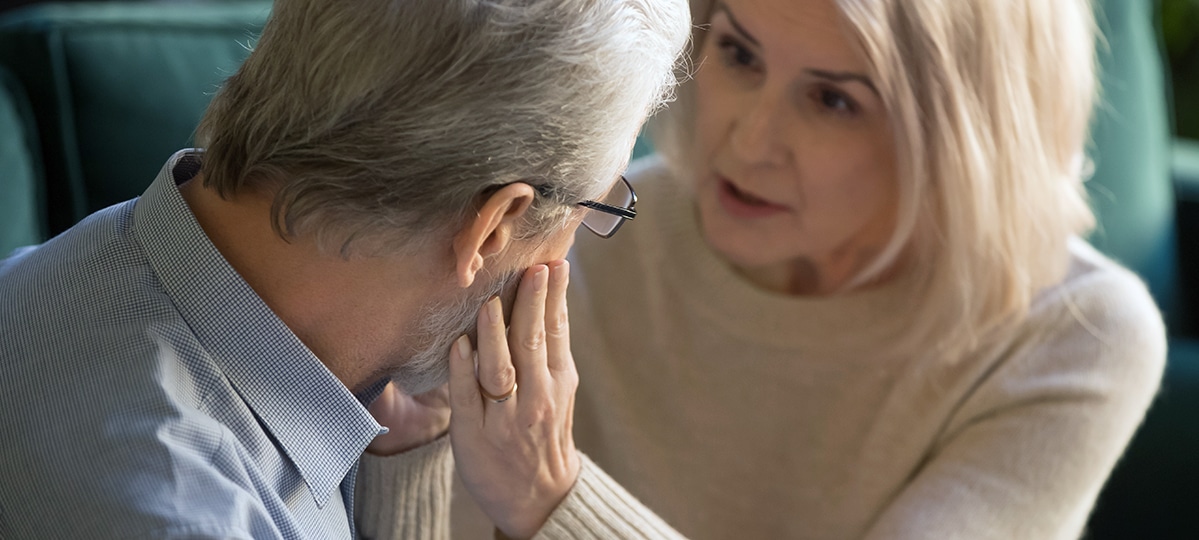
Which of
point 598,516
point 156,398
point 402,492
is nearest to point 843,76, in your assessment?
point 598,516

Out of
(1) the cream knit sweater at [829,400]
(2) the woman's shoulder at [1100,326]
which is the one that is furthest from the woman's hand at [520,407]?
(2) the woman's shoulder at [1100,326]

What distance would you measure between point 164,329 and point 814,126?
0.76 metres

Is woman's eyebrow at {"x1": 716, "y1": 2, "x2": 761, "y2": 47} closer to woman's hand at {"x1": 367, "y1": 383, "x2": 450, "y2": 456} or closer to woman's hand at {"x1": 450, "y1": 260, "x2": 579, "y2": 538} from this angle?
woman's hand at {"x1": 450, "y1": 260, "x2": 579, "y2": 538}

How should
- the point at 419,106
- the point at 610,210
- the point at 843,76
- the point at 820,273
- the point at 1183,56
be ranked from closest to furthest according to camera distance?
1. the point at 419,106
2. the point at 610,210
3. the point at 843,76
4. the point at 820,273
5. the point at 1183,56

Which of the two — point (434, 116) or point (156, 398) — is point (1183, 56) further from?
point (156, 398)

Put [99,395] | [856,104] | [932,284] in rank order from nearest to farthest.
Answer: [99,395] → [856,104] → [932,284]

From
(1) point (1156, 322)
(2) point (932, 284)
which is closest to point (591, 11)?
(2) point (932, 284)

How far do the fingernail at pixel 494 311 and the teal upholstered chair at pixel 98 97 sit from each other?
0.72 m

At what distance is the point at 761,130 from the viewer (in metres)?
1.25

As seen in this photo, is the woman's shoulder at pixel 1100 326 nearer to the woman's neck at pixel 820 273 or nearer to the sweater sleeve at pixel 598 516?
the woman's neck at pixel 820 273

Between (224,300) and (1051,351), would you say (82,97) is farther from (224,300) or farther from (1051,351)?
(1051,351)

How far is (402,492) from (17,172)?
2.20 ft

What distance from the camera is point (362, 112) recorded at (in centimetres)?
78

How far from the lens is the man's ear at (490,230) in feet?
2.70
